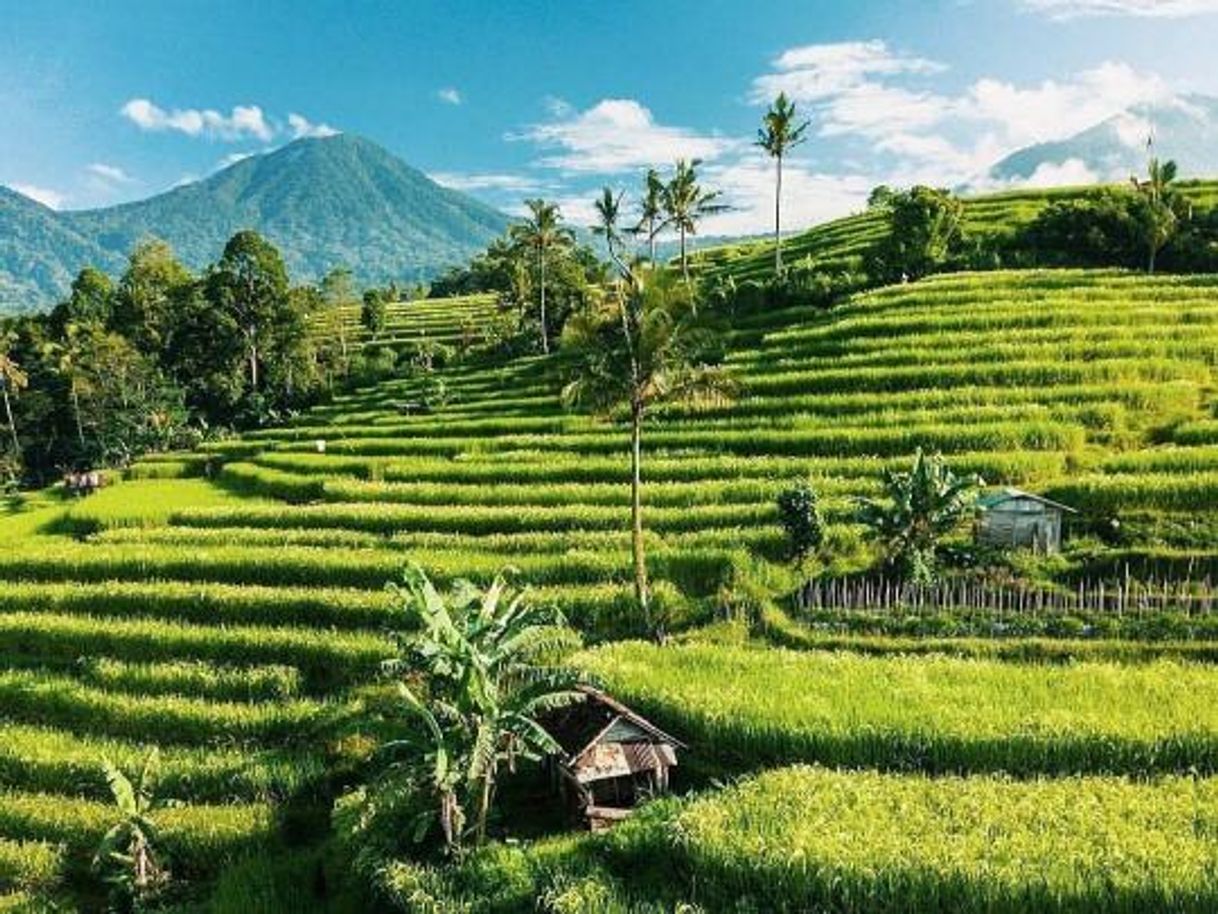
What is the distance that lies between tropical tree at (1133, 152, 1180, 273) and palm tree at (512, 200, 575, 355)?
3898 centimetres

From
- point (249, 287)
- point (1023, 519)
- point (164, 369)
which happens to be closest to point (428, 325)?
point (249, 287)

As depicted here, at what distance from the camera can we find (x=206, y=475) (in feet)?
192

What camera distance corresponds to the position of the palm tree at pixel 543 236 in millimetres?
74938

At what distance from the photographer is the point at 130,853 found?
21.2 m

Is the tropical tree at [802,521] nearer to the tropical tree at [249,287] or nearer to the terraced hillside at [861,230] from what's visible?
the terraced hillside at [861,230]

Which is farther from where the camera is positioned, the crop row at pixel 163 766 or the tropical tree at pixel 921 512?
the tropical tree at pixel 921 512

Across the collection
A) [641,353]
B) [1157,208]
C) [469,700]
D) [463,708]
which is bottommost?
[463,708]

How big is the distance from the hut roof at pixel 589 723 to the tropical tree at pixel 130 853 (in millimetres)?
8905

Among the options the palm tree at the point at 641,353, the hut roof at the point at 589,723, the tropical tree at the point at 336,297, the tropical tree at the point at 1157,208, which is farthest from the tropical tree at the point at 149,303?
the hut roof at the point at 589,723

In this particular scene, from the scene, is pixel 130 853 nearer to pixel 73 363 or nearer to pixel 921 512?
pixel 921 512

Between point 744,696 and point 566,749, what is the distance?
4139mm

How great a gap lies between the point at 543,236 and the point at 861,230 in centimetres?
2810

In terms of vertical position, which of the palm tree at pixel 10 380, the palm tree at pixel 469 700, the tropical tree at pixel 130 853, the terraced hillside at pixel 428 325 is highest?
the terraced hillside at pixel 428 325

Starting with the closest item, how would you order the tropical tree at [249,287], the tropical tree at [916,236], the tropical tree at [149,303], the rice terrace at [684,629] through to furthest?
the rice terrace at [684,629], the tropical tree at [916,236], the tropical tree at [249,287], the tropical tree at [149,303]
